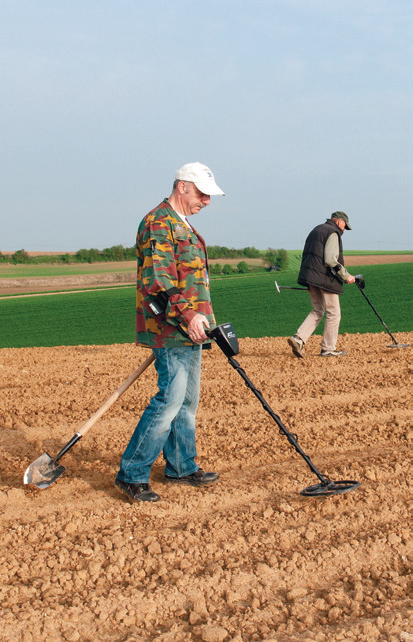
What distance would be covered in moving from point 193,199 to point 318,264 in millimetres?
5418

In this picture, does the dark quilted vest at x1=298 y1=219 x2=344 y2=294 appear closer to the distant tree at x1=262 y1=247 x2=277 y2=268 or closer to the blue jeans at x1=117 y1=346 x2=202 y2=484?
the blue jeans at x1=117 y1=346 x2=202 y2=484

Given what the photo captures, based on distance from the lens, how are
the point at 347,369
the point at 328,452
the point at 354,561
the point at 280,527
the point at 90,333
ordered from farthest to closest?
the point at 90,333
the point at 347,369
the point at 328,452
the point at 280,527
the point at 354,561

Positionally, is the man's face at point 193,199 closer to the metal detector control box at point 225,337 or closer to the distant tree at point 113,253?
the metal detector control box at point 225,337

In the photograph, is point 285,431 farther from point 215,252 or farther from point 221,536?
point 215,252

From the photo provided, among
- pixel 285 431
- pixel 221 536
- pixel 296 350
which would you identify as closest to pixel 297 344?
pixel 296 350

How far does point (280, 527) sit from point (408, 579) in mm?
780

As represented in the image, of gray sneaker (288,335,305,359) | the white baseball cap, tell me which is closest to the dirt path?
the white baseball cap

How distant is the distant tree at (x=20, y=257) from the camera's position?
49.5m

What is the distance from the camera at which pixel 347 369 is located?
26.7 ft

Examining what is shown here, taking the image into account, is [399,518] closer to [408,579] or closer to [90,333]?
[408,579]

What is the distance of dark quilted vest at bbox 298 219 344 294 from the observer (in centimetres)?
901

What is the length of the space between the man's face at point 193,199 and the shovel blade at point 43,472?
1.92 metres

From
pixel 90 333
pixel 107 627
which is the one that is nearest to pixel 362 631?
pixel 107 627

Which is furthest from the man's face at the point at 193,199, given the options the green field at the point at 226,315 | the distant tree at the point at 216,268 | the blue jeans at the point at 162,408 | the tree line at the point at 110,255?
the tree line at the point at 110,255
